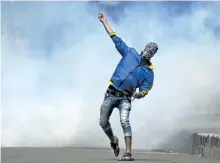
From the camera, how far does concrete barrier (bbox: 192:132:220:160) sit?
786 cm

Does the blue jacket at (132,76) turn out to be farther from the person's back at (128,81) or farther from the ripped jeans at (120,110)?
the ripped jeans at (120,110)

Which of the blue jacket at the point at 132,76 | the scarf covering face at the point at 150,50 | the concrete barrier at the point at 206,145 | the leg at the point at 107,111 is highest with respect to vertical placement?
the scarf covering face at the point at 150,50

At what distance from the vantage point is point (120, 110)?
7148 millimetres

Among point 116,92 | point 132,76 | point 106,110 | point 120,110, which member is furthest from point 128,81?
point 106,110

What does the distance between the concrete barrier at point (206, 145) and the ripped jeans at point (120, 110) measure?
1.47 meters

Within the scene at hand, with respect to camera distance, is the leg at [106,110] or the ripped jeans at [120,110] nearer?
the ripped jeans at [120,110]

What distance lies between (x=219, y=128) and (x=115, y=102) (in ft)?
11.1

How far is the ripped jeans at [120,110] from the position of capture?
7.08 meters

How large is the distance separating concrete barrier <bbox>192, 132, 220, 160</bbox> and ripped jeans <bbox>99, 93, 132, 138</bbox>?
1.47 meters

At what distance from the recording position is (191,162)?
7121 mm

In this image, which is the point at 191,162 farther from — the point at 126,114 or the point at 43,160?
the point at 43,160

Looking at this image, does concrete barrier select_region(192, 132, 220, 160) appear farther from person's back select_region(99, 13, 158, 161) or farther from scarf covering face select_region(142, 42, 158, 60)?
scarf covering face select_region(142, 42, 158, 60)

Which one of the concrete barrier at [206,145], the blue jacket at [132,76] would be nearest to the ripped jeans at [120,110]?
the blue jacket at [132,76]

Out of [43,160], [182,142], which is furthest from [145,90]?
[182,142]
